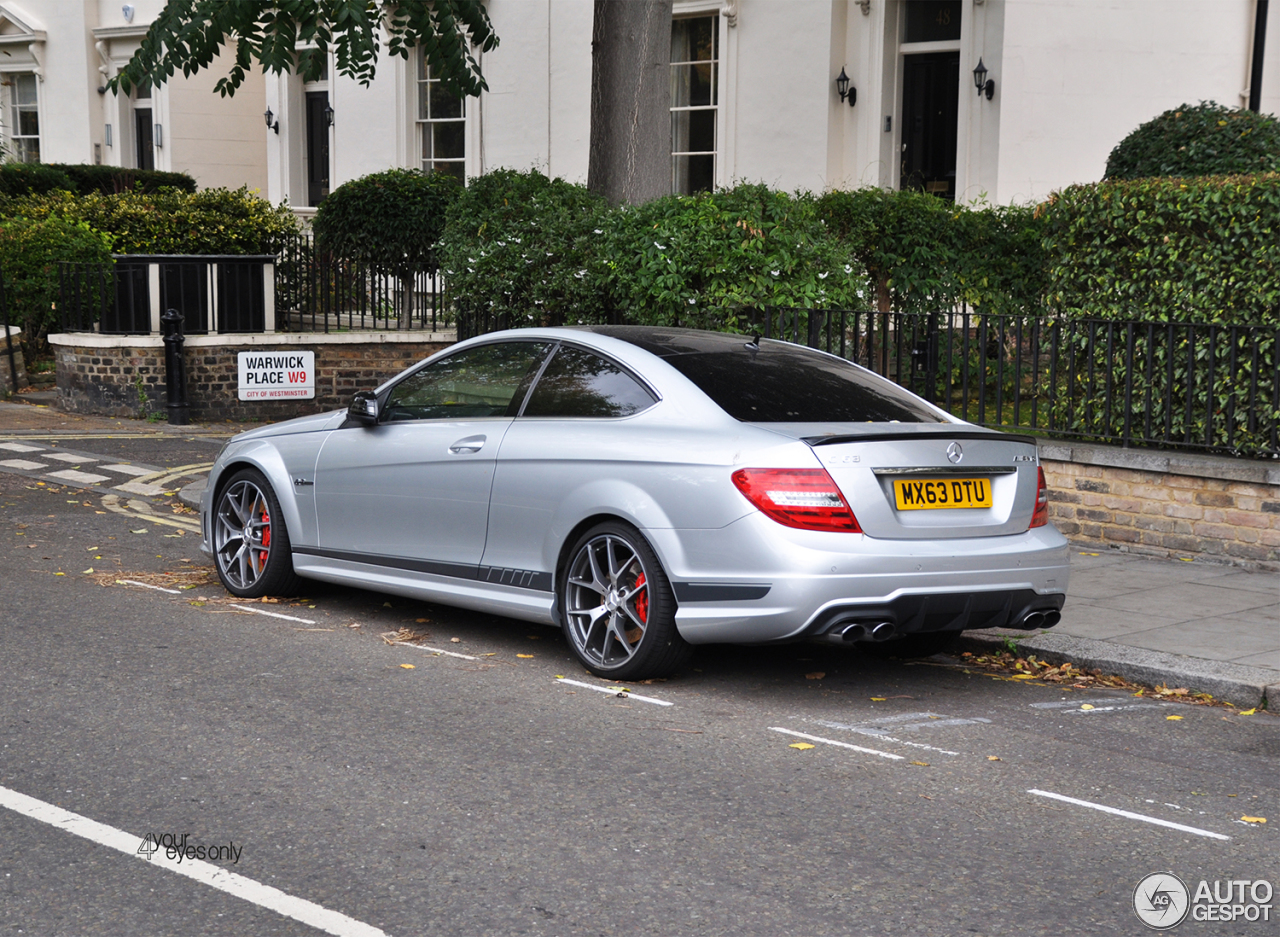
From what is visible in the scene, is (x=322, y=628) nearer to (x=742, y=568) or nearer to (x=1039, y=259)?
(x=742, y=568)

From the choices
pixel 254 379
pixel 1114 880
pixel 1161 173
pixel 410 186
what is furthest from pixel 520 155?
pixel 1114 880

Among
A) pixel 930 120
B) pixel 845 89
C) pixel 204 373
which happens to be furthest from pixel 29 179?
pixel 930 120

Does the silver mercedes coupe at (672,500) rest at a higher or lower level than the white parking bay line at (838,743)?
higher

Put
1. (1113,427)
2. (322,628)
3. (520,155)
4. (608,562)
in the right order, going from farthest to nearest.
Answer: (520,155) < (1113,427) < (322,628) < (608,562)

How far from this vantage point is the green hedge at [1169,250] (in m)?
8.91

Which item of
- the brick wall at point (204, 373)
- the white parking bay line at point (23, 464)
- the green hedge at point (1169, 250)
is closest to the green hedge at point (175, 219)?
the brick wall at point (204, 373)

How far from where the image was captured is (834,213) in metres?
13.5

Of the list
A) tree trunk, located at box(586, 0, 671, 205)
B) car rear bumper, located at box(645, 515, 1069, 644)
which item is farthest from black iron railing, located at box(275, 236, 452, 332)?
car rear bumper, located at box(645, 515, 1069, 644)

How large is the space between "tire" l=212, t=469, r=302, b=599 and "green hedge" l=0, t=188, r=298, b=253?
10195mm

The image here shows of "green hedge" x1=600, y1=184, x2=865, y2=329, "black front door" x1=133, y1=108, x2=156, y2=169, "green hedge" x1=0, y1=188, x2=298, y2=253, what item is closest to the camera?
"green hedge" x1=600, y1=184, x2=865, y2=329

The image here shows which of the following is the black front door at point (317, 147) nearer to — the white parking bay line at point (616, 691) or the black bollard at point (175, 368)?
the black bollard at point (175, 368)

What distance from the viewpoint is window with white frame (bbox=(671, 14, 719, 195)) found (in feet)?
64.7

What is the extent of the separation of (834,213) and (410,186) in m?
7.00

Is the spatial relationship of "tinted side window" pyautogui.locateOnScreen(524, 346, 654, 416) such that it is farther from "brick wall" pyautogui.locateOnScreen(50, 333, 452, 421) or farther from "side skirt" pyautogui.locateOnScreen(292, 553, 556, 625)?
"brick wall" pyautogui.locateOnScreen(50, 333, 452, 421)
